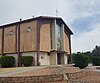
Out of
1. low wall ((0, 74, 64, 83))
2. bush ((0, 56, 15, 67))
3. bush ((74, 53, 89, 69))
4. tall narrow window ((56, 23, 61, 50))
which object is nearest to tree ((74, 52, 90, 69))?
bush ((74, 53, 89, 69))

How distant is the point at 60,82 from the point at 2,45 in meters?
27.8

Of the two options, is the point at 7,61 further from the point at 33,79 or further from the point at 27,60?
the point at 33,79

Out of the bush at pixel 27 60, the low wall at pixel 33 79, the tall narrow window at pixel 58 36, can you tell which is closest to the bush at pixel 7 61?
the bush at pixel 27 60

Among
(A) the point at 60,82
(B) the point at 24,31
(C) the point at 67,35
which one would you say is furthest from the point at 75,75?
(C) the point at 67,35

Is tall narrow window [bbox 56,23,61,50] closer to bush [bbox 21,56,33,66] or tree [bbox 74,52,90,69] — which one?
bush [bbox 21,56,33,66]

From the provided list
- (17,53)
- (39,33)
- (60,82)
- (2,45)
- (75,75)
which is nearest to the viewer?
(60,82)

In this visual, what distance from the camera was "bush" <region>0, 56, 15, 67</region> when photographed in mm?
34406

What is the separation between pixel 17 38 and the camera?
117 ft

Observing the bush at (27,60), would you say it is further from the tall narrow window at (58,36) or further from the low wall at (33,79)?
the low wall at (33,79)

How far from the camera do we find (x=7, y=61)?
3478 centimetres

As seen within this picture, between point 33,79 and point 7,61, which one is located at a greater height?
point 7,61

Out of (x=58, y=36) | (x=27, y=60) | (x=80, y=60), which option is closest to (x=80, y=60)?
(x=80, y=60)

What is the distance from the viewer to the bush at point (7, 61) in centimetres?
3441

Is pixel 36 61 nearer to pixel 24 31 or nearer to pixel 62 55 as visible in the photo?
pixel 24 31
